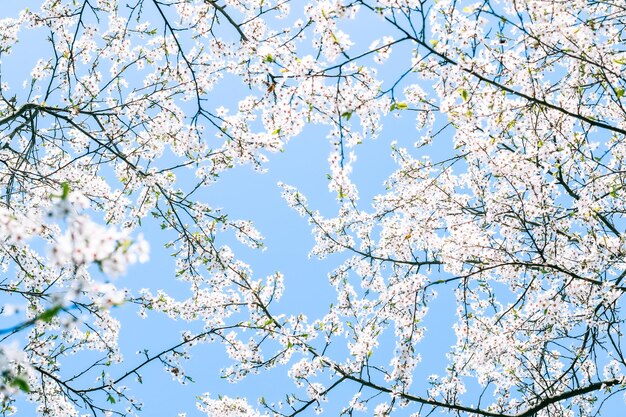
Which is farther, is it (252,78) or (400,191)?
(400,191)

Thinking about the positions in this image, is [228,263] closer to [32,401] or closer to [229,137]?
[229,137]

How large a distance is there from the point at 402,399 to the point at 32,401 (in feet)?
13.5

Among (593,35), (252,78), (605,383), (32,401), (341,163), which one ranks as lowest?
(605,383)

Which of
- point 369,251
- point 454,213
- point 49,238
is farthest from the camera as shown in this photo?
point 369,251

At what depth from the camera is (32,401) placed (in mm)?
5699

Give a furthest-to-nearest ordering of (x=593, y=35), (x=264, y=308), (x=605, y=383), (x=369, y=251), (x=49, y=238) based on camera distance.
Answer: (x=369, y=251) → (x=49, y=238) → (x=264, y=308) → (x=605, y=383) → (x=593, y=35)

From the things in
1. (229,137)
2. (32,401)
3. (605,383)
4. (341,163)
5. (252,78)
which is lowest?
(605,383)

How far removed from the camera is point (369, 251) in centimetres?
799

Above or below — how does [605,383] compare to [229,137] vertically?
below

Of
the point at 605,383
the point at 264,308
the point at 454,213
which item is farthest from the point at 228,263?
the point at 605,383

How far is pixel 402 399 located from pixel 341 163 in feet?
8.74

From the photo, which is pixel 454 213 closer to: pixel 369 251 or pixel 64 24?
pixel 369 251

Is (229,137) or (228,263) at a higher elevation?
(229,137)

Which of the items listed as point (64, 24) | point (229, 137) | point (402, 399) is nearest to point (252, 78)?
point (229, 137)
